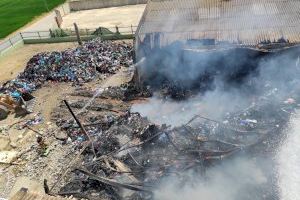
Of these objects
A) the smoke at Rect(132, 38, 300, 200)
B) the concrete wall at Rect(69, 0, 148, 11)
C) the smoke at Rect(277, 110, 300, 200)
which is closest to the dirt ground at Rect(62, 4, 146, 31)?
the concrete wall at Rect(69, 0, 148, 11)

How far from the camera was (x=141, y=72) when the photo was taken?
712 inches

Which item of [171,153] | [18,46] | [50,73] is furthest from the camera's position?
[18,46]

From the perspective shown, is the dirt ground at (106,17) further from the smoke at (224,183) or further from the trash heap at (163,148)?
the smoke at (224,183)

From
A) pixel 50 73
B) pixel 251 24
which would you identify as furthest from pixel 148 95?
pixel 50 73

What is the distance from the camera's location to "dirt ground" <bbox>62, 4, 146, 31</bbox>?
31.4 metres

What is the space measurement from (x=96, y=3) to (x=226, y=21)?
862 inches

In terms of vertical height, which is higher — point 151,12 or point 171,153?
point 151,12

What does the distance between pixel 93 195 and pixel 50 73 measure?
38.5ft

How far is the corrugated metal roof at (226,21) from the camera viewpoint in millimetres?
16766

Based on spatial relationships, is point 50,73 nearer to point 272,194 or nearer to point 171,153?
point 171,153

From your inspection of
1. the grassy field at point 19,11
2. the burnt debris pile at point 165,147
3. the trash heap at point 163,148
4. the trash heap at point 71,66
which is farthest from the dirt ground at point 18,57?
the trash heap at point 163,148

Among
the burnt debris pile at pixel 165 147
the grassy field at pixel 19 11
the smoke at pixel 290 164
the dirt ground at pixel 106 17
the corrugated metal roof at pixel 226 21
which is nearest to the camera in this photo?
the smoke at pixel 290 164

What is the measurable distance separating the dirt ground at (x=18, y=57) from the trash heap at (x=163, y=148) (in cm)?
1200

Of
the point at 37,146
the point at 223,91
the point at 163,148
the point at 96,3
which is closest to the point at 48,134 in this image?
the point at 37,146
